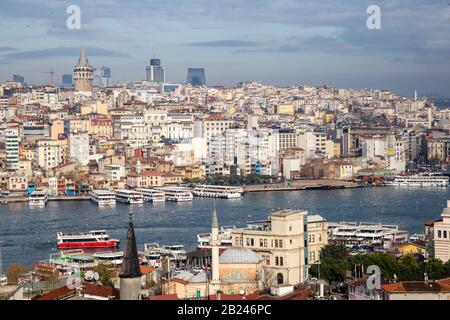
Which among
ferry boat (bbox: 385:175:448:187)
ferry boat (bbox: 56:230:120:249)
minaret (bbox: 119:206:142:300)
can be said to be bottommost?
Result: ferry boat (bbox: 56:230:120:249)

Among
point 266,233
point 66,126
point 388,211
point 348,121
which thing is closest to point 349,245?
point 266,233

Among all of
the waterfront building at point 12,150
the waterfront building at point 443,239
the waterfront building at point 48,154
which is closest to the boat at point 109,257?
the waterfront building at point 443,239

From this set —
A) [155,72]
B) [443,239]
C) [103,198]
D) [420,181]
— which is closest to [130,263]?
[443,239]

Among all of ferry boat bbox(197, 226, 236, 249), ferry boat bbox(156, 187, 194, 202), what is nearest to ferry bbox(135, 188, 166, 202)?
ferry boat bbox(156, 187, 194, 202)

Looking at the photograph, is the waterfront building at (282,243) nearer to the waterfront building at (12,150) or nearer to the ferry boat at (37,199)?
the ferry boat at (37,199)

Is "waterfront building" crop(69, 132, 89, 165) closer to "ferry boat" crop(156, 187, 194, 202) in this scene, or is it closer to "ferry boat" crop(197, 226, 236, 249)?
"ferry boat" crop(156, 187, 194, 202)
